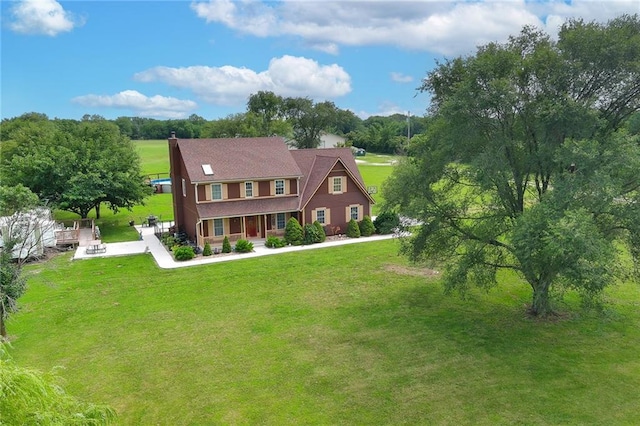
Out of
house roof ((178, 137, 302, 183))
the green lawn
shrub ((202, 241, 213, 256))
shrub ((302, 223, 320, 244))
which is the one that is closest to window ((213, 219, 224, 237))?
shrub ((202, 241, 213, 256))

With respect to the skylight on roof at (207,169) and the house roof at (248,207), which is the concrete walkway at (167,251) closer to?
the house roof at (248,207)

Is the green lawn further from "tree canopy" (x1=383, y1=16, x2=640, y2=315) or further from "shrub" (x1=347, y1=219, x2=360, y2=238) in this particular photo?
"shrub" (x1=347, y1=219, x2=360, y2=238)

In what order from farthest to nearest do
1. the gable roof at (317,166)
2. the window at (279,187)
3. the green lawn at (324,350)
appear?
1. the gable roof at (317,166)
2. the window at (279,187)
3. the green lawn at (324,350)

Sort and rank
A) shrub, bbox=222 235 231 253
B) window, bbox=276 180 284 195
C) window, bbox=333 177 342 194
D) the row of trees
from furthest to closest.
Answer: the row of trees
window, bbox=333 177 342 194
window, bbox=276 180 284 195
shrub, bbox=222 235 231 253

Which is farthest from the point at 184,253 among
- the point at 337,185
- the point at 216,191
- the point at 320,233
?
the point at 337,185

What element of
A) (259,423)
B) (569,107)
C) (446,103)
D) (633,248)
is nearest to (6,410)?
(259,423)

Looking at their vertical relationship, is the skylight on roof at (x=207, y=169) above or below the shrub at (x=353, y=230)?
above

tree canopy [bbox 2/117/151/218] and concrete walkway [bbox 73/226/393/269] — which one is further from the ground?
tree canopy [bbox 2/117/151/218]

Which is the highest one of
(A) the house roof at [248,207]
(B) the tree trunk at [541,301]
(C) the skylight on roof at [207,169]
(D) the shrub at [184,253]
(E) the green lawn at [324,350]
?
(C) the skylight on roof at [207,169]

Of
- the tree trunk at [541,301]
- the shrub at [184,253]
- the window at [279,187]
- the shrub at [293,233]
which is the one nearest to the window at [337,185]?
the window at [279,187]
